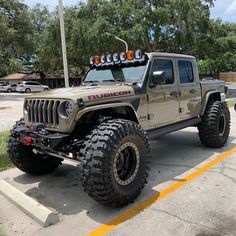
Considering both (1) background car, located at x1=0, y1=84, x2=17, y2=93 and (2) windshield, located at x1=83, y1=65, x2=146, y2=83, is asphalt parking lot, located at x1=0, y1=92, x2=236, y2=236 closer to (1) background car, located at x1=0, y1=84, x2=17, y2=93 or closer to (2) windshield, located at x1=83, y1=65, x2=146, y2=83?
(2) windshield, located at x1=83, y1=65, x2=146, y2=83

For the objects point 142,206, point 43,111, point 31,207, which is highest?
point 43,111

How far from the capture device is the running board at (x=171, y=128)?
5.85 m

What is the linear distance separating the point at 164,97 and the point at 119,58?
1.06 metres

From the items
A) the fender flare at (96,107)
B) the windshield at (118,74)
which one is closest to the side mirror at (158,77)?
the windshield at (118,74)

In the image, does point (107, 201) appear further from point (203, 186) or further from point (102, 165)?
point (203, 186)

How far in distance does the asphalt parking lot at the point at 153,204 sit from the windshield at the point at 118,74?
5.46 feet

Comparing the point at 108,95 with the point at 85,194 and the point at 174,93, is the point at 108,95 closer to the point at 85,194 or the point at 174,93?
the point at 85,194

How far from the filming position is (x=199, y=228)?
3908mm

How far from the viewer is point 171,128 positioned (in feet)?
20.6

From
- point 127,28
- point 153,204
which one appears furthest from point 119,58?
point 127,28

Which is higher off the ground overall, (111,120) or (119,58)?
(119,58)

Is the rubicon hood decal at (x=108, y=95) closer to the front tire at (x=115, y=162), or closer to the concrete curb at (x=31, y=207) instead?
the front tire at (x=115, y=162)

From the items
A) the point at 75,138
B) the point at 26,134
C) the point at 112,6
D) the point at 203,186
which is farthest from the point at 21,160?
the point at 112,6

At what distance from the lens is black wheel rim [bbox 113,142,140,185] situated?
4.65 m
